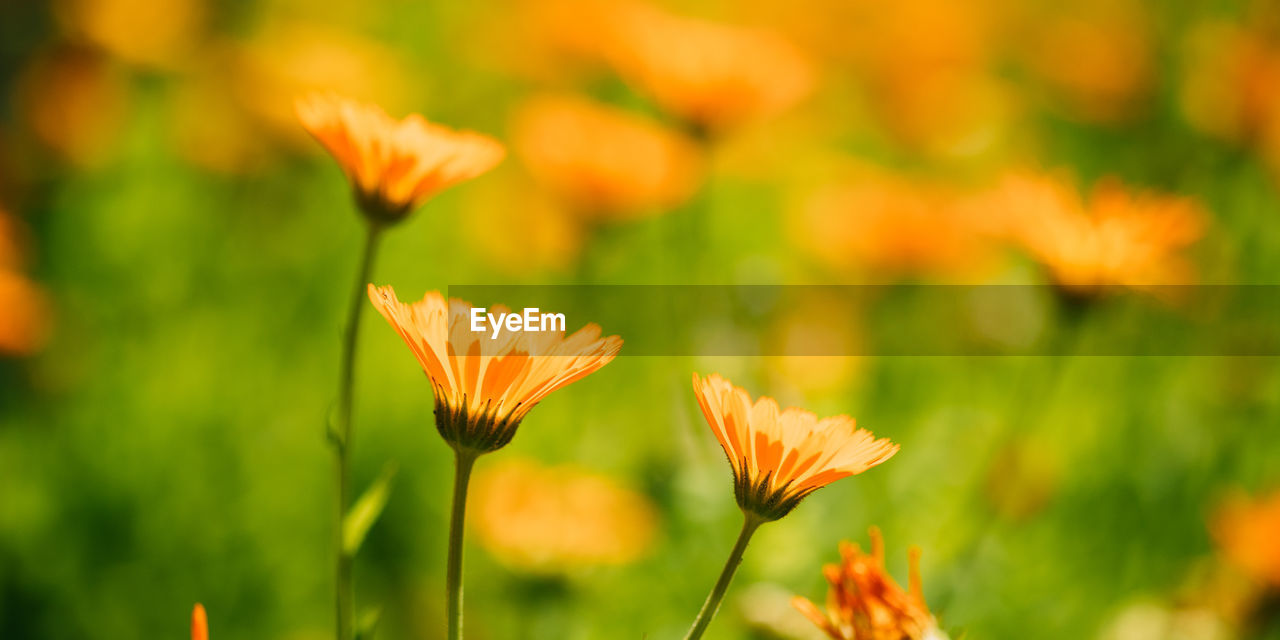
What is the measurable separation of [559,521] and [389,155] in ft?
3.44

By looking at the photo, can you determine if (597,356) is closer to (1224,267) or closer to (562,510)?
(562,510)

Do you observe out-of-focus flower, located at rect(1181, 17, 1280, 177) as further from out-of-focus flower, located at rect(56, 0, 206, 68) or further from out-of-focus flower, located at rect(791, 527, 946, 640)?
out-of-focus flower, located at rect(56, 0, 206, 68)

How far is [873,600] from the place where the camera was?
2.67 feet

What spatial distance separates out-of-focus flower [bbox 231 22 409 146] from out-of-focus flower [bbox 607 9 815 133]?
105 cm

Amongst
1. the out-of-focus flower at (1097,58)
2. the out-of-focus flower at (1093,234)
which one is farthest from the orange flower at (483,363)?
the out-of-focus flower at (1097,58)

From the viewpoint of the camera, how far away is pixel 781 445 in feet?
2.55

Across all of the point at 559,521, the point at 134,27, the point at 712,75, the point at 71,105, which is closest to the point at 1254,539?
the point at 559,521

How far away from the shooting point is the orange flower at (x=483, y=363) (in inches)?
29.4

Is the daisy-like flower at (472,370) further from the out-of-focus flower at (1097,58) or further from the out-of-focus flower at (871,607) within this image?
the out-of-focus flower at (1097,58)

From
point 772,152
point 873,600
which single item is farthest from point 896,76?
point 873,600

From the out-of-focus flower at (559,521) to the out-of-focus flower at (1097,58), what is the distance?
3011mm

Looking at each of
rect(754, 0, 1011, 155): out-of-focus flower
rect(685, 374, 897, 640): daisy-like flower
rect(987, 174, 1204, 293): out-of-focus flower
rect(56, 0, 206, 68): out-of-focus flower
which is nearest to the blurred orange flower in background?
rect(56, 0, 206, 68): out-of-focus flower

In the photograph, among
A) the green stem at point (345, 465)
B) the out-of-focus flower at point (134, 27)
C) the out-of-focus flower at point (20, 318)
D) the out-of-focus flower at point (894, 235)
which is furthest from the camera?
the out-of-focus flower at point (134, 27)

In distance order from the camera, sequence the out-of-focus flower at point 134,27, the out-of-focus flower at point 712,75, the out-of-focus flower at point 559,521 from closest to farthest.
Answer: the out-of-focus flower at point 559,521 < the out-of-focus flower at point 712,75 < the out-of-focus flower at point 134,27
